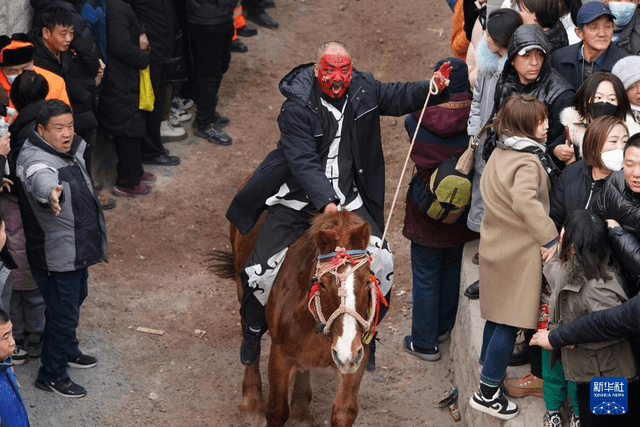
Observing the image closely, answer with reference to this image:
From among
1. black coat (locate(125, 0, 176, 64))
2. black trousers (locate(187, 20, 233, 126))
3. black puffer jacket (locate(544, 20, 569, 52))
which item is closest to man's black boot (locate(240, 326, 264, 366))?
black puffer jacket (locate(544, 20, 569, 52))

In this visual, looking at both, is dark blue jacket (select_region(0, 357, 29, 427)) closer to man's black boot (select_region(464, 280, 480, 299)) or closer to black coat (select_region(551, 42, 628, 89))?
man's black boot (select_region(464, 280, 480, 299))

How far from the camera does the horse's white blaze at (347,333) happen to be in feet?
19.7

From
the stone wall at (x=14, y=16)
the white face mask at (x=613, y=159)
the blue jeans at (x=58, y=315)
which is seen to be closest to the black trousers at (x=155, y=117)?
the stone wall at (x=14, y=16)

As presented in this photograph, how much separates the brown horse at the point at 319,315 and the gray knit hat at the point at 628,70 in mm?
2024

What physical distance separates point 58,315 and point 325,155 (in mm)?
2365

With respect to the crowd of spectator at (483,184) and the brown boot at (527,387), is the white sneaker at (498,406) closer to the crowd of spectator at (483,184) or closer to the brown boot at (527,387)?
the crowd of spectator at (483,184)

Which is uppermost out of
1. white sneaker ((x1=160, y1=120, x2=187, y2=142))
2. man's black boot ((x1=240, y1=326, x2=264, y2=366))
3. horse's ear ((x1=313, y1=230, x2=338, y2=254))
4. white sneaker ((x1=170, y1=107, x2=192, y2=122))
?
horse's ear ((x1=313, y1=230, x2=338, y2=254))

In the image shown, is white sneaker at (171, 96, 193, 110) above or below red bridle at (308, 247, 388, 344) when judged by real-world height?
below

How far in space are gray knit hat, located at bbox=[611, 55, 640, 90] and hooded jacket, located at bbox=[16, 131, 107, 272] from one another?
12.9 feet

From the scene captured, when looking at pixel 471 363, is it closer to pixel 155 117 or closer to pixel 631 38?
pixel 631 38

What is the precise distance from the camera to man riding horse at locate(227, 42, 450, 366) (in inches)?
278

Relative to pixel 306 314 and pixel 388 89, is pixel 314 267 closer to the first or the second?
pixel 306 314

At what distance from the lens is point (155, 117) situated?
37.8 feet

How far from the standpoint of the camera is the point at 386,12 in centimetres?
1566
